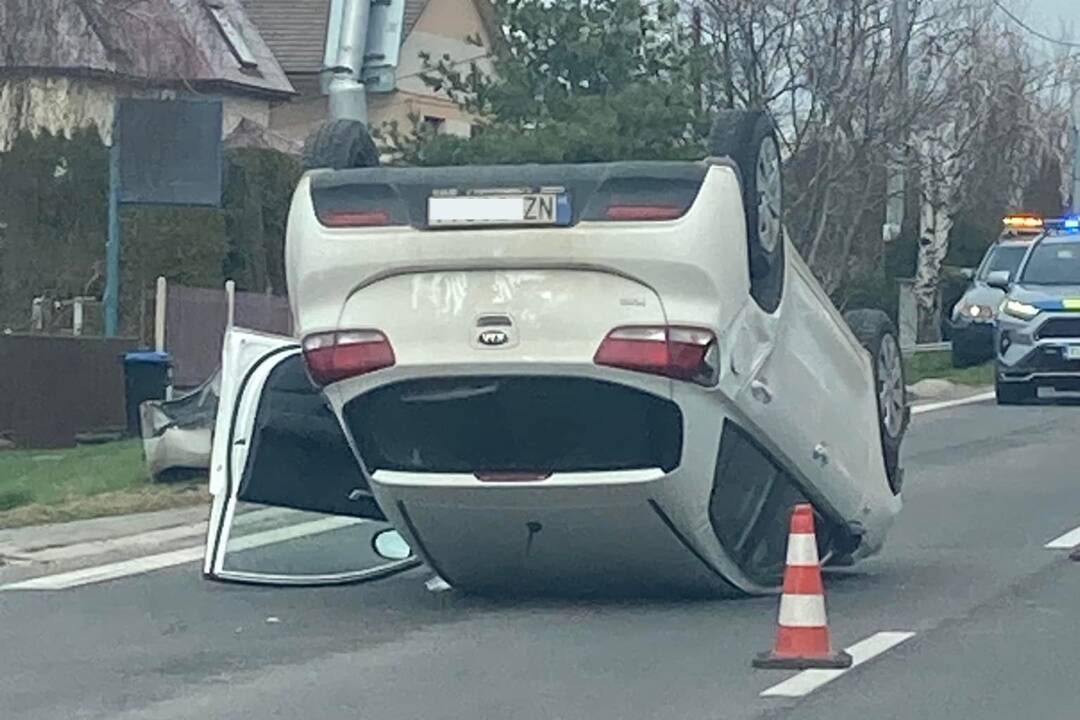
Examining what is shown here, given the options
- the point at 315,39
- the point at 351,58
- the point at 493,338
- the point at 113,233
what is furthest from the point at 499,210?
the point at 315,39

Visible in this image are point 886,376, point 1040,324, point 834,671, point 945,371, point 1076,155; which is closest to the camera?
point 834,671

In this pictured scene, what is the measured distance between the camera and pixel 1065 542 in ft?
45.7

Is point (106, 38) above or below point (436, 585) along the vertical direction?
above

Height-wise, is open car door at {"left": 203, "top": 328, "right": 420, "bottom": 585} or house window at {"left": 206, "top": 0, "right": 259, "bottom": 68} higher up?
house window at {"left": 206, "top": 0, "right": 259, "bottom": 68}

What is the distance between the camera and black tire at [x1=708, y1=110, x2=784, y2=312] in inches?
420

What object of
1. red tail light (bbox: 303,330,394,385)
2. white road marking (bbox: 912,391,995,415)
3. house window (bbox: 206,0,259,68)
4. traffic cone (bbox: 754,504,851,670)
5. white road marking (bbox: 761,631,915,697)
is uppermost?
house window (bbox: 206,0,259,68)

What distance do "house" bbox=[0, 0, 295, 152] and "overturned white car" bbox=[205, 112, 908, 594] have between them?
17412 millimetres

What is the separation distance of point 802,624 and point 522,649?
1.23 meters

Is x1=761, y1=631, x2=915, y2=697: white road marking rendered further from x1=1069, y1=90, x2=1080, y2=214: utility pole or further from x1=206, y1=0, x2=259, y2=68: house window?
x1=206, y1=0, x2=259, y2=68: house window

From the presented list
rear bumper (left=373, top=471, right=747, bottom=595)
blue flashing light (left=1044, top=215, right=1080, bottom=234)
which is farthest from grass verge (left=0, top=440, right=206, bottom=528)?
blue flashing light (left=1044, top=215, right=1080, bottom=234)

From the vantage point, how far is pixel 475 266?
1032 cm

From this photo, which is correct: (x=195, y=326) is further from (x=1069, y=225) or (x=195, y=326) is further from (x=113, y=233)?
(x=1069, y=225)

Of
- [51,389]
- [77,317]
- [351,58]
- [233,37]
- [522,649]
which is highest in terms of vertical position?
[233,37]

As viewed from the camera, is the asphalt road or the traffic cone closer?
the asphalt road
